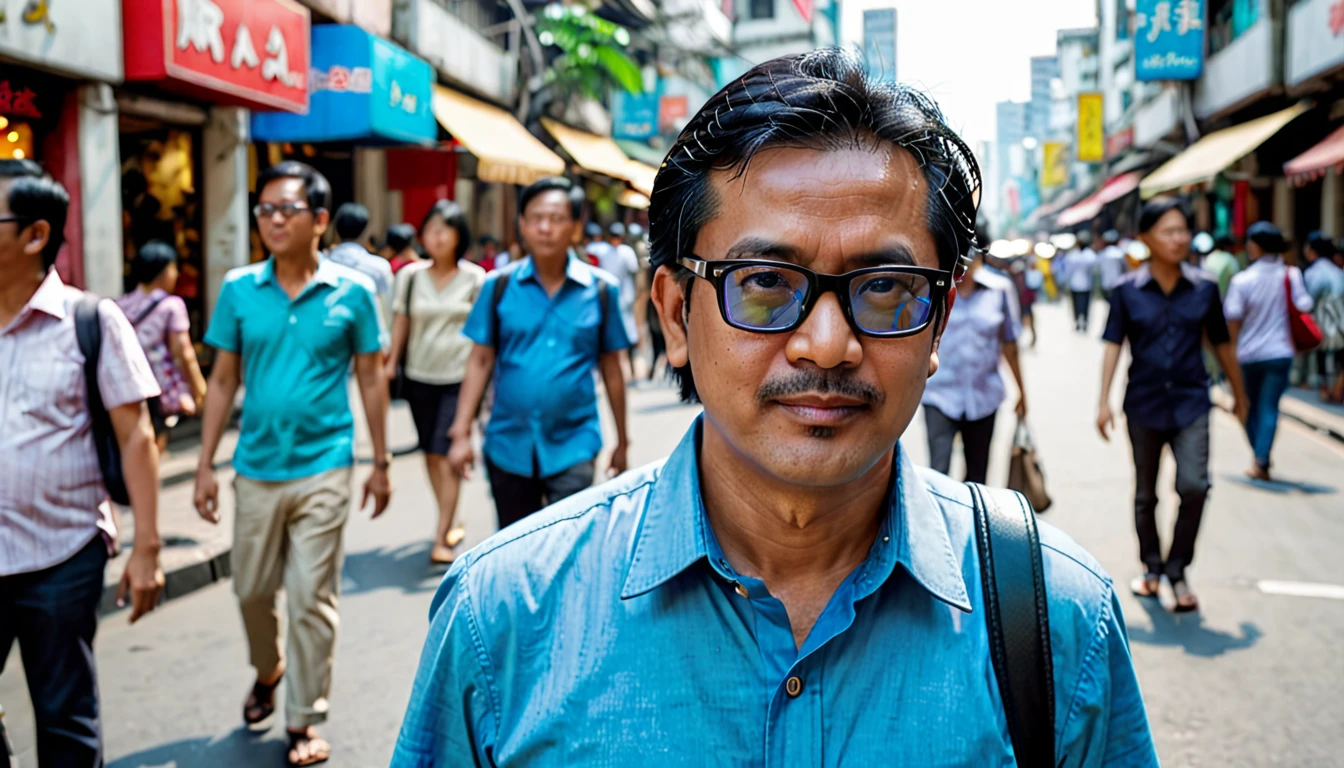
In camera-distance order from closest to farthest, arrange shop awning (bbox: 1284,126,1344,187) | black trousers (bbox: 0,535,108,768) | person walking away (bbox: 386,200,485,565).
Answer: black trousers (bbox: 0,535,108,768) < person walking away (bbox: 386,200,485,565) < shop awning (bbox: 1284,126,1344,187)

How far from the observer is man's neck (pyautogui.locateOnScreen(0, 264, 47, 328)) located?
313 centimetres

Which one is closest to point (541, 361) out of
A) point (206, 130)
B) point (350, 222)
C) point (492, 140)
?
point (350, 222)

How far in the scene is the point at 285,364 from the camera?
166 inches

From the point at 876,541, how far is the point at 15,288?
258cm

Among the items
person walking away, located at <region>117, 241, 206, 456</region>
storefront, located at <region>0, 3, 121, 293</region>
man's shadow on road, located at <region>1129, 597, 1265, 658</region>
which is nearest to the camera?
man's shadow on road, located at <region>1129, 597, 1265, 658</region>

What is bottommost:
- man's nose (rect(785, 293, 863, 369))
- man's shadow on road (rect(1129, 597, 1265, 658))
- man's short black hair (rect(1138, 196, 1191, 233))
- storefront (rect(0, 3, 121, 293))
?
man's shadow on road (rect(1129, 597, 1265, 658))

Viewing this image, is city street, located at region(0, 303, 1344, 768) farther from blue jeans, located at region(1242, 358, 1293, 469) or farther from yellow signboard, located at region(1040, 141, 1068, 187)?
yellow signboard, located at region(1040, 141, 1068, 187)

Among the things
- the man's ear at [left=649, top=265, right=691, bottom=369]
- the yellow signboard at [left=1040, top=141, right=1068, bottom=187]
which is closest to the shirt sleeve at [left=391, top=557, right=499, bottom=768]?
the man's ear at [left=649, top=265, right=691, bottom=369]

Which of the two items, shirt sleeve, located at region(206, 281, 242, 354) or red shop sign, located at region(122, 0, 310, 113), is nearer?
shirt sleeve, located at region(206, 281, 242, 354)

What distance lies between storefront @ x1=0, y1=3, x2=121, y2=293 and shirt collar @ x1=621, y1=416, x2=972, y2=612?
8.27 metres

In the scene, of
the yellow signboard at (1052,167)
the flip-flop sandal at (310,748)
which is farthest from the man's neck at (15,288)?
the yellow signboard at (1052,167)

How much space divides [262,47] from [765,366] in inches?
411

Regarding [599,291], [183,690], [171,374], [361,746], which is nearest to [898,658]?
[361,746]

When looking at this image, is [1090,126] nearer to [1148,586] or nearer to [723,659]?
[1148,586]
